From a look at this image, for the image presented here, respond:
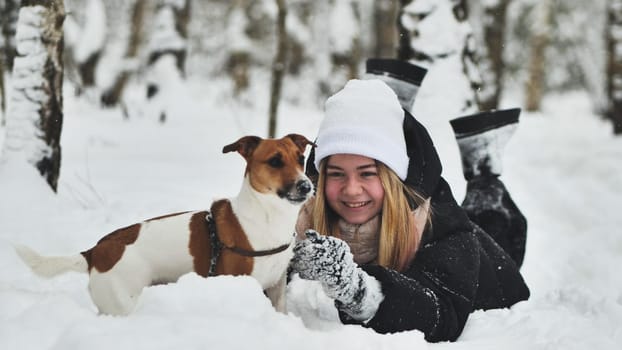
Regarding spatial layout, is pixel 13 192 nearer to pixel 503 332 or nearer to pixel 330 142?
pixel 330 142

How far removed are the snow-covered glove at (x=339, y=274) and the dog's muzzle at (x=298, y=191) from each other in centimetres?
25

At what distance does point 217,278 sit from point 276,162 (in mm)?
528

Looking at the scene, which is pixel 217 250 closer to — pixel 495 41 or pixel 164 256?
pixel 164 256

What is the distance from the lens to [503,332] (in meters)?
2.73

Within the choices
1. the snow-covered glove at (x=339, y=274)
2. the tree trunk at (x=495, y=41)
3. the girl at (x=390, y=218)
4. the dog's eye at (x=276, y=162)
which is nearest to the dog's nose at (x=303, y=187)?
the dog's eye at (x=276, y=162)

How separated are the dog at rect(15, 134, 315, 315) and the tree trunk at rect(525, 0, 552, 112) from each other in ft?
64.6

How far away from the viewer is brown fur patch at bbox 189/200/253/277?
238 cm

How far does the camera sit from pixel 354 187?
117 inches

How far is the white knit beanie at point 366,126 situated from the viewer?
2.90 meters

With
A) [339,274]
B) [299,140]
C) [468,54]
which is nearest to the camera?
[339,274]

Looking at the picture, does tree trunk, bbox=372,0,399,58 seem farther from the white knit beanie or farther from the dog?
the dog

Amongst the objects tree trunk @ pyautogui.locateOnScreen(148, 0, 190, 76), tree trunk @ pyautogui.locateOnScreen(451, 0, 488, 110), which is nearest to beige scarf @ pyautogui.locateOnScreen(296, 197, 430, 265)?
tree trunk @ pyautogui.locateOnScreen(451, 0, 488, 110)

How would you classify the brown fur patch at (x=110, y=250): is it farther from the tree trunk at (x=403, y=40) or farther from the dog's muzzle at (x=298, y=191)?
the tree trunk at (x=403, y=40)

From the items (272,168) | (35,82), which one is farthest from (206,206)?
(272,168)
